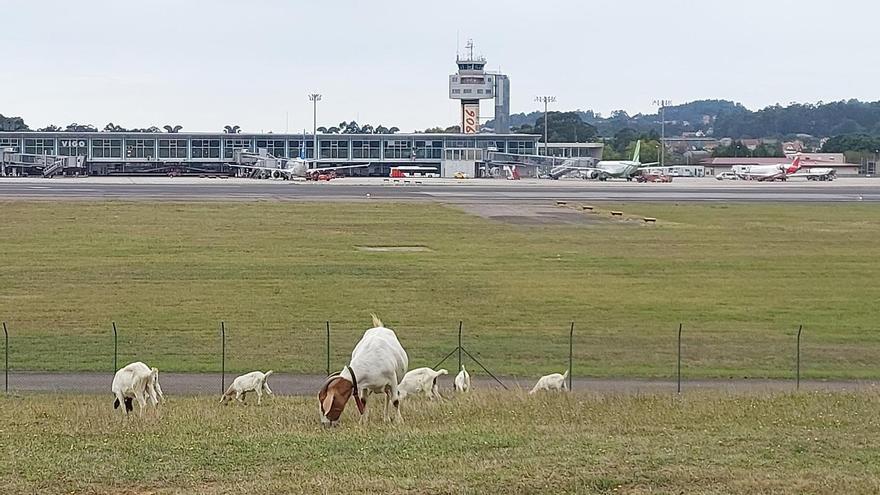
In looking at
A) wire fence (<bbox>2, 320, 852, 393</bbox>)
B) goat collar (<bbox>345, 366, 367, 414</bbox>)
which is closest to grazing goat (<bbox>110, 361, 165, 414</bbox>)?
goat collar (<bbox>345, 366, 367, 414</bbox>)

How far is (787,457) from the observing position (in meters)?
12.7

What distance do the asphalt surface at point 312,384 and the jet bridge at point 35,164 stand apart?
16589cm

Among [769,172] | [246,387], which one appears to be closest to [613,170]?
[769,172]

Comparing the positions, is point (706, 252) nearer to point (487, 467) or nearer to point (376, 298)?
point (376, 298)

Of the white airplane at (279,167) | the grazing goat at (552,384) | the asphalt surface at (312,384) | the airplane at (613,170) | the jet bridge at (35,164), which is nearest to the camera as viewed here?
the grazing goat at (552,384)

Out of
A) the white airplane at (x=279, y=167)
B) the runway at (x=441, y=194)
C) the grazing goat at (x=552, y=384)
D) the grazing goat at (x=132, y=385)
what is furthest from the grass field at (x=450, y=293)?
the white airplane at (x=279, y=167)

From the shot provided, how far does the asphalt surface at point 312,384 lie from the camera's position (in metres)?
24.7

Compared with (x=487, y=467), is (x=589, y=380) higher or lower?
lower

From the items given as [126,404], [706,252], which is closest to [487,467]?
[126,404]

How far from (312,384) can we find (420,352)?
4496 mm

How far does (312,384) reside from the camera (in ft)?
84.0

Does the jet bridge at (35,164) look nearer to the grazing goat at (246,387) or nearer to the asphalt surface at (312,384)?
the asphalt surface at (312,384)

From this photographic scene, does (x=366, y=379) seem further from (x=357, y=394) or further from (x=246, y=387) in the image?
(x=246, y=387)

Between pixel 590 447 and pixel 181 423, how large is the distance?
6.33 m
